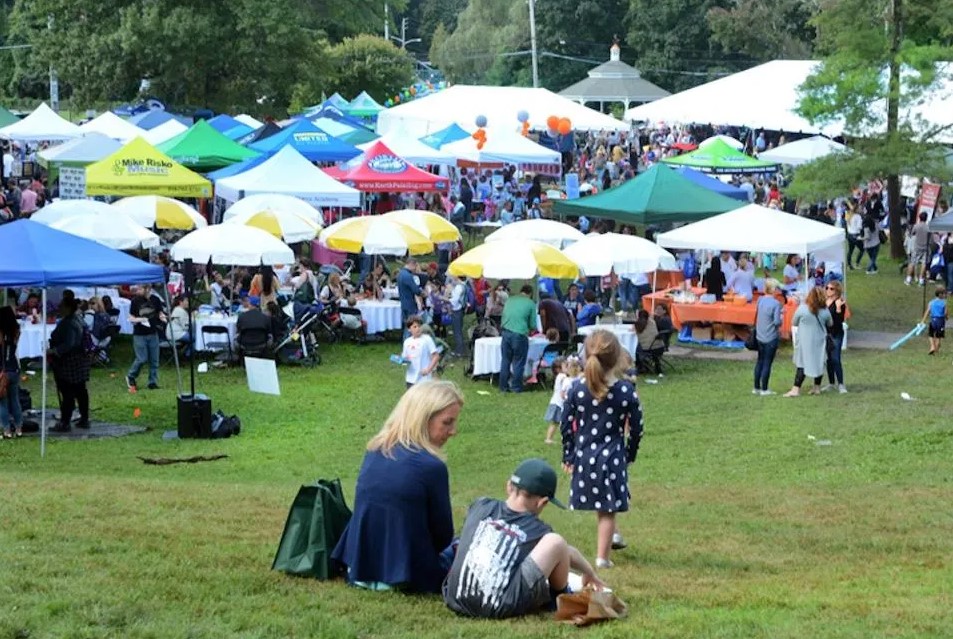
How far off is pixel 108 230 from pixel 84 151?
12.0m

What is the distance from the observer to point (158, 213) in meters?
26.2

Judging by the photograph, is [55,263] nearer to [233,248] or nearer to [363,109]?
[233,248]

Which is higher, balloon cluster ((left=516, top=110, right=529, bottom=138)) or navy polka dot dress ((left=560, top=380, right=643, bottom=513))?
balloon cluster ((left=516, top=110, right=529, bottom=138))

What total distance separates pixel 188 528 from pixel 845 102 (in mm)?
23465

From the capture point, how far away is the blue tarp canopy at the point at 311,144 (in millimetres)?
33844

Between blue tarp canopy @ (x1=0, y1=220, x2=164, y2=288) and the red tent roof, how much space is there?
47.0 ft

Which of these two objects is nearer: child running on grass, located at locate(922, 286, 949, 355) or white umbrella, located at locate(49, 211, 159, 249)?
child running on grass, located at locate(922, 286, 949, 355)

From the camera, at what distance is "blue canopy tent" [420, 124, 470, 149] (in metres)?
39.7

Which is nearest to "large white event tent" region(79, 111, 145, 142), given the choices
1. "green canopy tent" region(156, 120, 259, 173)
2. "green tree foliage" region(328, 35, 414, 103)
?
"green canopy tent" region(156, 120, 259, 173)

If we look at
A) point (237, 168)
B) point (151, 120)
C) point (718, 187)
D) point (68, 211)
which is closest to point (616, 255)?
point (68, 211)

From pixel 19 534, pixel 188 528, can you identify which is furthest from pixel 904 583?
pixel 19 534

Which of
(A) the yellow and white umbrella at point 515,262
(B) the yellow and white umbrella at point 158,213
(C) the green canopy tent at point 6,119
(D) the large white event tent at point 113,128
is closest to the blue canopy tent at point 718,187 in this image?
(B) the yellow and white umbrella at point 158,213

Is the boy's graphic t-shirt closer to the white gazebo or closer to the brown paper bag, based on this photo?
the brown paper bag

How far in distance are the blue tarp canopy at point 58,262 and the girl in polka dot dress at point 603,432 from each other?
8.17 metres
